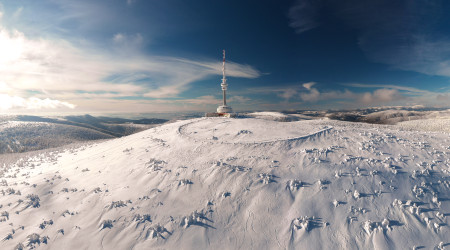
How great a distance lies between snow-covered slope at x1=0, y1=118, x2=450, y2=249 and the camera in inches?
332

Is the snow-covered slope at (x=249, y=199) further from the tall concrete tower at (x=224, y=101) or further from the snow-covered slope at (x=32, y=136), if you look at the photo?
the snow-covered slope at (x=32, y=136)

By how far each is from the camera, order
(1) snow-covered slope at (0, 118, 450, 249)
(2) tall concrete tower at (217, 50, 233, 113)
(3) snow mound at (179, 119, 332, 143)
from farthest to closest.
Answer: (2) tall concrete tower at (217, 50, 233, 113) → (3) snow mound at (179, 119, 332, 143) → (1) snow-covered slope at (0, 118, 450, 249)

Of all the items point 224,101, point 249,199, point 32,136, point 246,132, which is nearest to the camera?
point 249,199

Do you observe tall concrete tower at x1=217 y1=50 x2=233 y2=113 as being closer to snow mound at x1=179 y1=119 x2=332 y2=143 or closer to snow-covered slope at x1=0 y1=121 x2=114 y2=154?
snow mound at x1=179 y1=119 x2=332 y2=143

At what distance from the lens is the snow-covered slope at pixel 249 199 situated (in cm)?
843

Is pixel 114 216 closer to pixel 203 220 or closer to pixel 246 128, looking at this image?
pixel 203 220

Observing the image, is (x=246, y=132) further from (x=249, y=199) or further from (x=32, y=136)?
(x=32, y=136)

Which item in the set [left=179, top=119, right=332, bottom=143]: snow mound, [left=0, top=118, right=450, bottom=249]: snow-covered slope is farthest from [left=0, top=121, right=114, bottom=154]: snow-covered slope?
[left=179, top=119, right=332, bottom=143]: snow mound

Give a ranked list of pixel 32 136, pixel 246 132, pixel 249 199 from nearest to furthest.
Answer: pixel 249 199 → pixel 246 132 → pixel 32 136

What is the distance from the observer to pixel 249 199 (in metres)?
10.4

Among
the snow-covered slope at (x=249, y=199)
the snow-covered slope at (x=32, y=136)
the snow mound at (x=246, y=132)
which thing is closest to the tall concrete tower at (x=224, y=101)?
the snow mound at (x=246, y=132)

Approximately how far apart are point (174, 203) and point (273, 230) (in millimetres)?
5790

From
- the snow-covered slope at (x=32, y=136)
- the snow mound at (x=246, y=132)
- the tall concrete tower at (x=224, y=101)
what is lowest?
the snow-covered slope at (x=32, y=136)

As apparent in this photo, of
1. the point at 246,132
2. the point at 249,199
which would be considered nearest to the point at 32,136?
the point at 246,132
